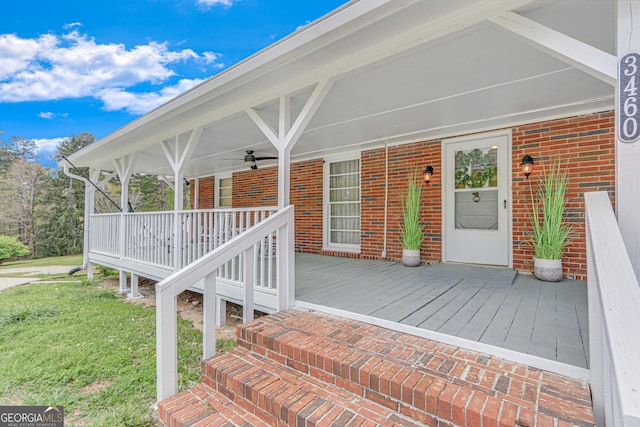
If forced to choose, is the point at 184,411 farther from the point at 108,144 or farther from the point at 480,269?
the point at 108,144

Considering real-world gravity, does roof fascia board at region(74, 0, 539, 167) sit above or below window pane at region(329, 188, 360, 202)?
above

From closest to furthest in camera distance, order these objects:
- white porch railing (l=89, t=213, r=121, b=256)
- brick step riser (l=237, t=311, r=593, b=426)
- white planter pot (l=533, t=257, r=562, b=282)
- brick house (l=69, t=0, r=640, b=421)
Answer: brick step riser (l=237, t=311, r=593, b=426) < brick house (l=69, t=0, r=640, b=421) < white planter pot (l=533, t=257, r=562, b=282) < white porch railing (l=89, t=213, r=121, b=256)

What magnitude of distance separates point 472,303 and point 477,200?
2.35 m

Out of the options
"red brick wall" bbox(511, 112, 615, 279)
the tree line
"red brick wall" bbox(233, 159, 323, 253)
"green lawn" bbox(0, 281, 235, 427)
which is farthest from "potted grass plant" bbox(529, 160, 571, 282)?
the tree line

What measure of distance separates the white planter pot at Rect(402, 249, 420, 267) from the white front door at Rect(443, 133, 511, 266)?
0.47 meters

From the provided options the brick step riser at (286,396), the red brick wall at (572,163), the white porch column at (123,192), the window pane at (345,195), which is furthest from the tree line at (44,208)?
the red brick wall at (572,163)

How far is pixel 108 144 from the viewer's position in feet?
17.8

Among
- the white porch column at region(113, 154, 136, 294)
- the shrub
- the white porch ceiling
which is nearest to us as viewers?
the white porch ceiling

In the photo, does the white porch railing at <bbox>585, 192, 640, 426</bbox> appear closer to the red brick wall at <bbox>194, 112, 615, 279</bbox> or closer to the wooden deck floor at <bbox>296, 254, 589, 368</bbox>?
the wooden deck floor at <bbox>296, 254, 589, 368</bbox>

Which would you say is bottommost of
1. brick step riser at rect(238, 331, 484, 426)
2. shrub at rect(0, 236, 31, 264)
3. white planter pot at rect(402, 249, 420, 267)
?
shrub at rect(0, 236, 31, 264)

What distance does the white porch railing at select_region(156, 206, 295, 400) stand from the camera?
2.04m

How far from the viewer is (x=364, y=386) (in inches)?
66.9

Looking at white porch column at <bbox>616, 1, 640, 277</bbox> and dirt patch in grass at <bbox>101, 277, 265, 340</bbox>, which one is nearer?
white porch column at <bbox>616, 1, 640, 277</bbox>

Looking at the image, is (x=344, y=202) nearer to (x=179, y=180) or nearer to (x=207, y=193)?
(x=179, y=180)
